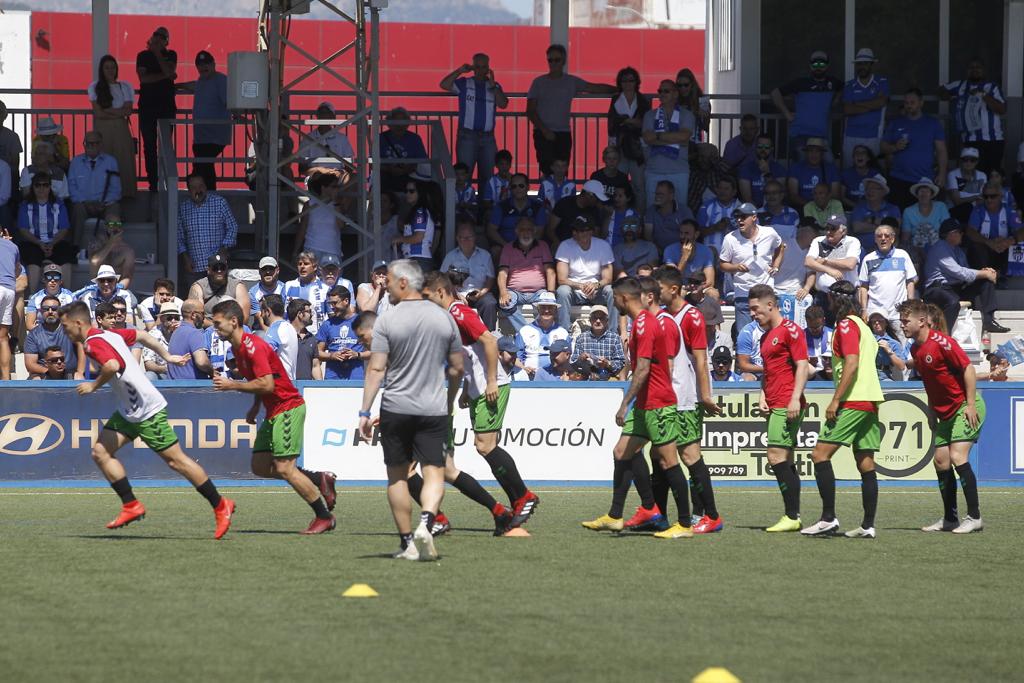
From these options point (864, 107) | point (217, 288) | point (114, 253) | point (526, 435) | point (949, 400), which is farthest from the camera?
point (864, 107)

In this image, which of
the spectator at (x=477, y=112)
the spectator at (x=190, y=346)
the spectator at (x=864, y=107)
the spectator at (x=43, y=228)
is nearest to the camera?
the spectator at (x=190, y=346)

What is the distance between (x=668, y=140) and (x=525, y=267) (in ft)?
Result: 9.16

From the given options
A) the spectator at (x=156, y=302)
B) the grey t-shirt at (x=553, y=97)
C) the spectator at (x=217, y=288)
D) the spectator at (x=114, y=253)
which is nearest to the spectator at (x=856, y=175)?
the grey t-shirt at (x=553, y=97)

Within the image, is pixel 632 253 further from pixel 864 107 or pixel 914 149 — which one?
pixel 914 149

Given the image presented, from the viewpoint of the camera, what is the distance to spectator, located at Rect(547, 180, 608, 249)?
66.5 ft

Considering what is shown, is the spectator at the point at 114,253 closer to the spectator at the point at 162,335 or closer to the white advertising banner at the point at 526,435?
the spectator at the point at 162,335

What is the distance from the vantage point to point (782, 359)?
11.8m

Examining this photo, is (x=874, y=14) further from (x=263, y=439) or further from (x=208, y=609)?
(x=208, y=609)

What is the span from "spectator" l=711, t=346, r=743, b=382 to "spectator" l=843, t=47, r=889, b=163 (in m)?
5.01

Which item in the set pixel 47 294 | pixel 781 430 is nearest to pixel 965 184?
pixel 781 430

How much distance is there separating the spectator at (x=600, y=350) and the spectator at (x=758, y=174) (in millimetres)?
3719

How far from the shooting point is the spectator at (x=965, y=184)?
69.3 feet

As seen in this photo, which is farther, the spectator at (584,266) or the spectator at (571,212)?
the spectator at (571,212)

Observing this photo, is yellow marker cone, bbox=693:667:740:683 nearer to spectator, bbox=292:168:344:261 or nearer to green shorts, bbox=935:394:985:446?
green shorts, bbox=935:394:985:446
